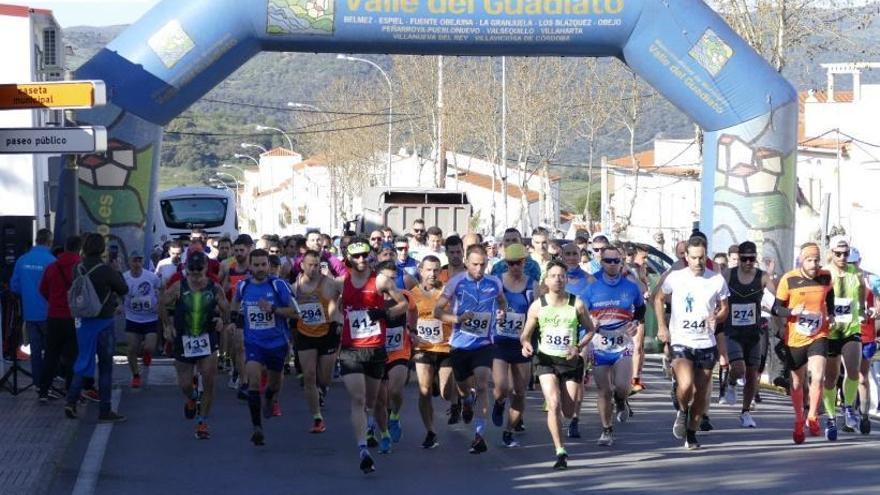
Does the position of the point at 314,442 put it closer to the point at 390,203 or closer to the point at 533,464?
the point at 533,464

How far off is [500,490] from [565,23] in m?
11.7

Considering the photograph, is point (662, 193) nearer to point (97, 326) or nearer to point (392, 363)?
point (97, 326)

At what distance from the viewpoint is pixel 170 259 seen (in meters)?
20.3

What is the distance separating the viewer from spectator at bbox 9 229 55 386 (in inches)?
661

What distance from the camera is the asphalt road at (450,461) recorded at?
37.3 ft

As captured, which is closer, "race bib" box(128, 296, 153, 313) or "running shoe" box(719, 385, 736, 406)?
"running shoe" box(719, 385, 736, 406)

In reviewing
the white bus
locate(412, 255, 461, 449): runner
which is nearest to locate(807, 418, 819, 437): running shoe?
locate(412, 255, 461, 449): runner

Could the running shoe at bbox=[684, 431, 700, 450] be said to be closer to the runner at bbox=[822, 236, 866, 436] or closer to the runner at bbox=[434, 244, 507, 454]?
the runner at bbox=[822, 236, 866, 436]

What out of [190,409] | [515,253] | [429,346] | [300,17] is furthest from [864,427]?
[300,17]

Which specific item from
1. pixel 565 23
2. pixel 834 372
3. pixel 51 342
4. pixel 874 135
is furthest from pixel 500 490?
pixel 874 135

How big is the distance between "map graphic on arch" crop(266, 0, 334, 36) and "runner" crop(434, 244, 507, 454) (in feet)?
29.3

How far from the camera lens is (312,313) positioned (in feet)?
45.9

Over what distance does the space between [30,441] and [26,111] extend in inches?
720

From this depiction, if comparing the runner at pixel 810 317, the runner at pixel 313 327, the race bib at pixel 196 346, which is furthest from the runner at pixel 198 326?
the runner at pixel 810 317
